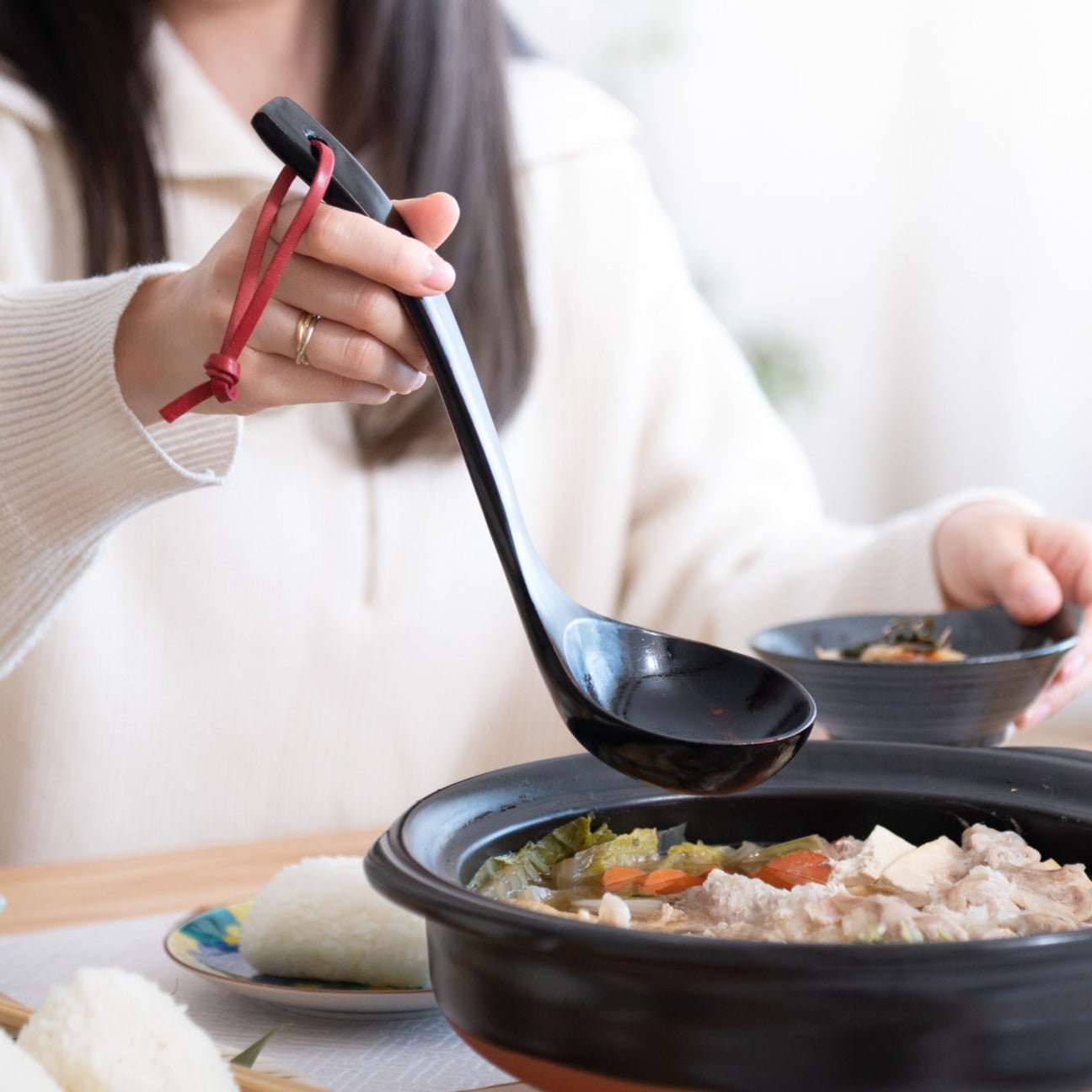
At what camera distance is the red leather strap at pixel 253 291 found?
0.64m

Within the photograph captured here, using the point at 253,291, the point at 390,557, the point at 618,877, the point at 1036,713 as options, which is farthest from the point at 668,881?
the point at 390,557

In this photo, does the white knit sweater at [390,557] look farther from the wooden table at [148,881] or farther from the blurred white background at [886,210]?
the blurred white background at [886,210]

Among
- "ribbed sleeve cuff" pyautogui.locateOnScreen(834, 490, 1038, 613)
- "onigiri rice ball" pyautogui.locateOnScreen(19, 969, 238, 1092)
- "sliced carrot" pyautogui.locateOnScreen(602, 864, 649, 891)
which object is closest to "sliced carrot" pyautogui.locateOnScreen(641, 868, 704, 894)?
"sliced carrot" pyautogui.locateOnScreen(602, 864, 649, 891)

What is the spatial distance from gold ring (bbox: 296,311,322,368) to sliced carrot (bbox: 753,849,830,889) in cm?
38

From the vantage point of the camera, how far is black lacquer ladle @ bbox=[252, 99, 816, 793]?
0.64 m

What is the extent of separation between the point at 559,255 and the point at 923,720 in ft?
3.30

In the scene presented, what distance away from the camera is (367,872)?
0.54 metres

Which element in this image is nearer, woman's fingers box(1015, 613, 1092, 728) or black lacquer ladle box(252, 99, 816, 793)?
black lacquer ladle box(252, 99, 816, 793)

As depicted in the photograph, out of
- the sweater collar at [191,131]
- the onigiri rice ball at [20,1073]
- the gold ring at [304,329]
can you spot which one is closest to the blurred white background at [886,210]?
the sweater collar at [191,131]

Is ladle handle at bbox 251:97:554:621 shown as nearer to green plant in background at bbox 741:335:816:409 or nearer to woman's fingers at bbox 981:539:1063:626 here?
woman's fingers at bbox 981:539:1063:626

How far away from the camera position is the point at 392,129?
63.3 inches

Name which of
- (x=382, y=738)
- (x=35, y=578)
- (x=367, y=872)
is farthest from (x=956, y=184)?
(x=367, y=872)

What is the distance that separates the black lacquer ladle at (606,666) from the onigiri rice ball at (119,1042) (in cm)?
25

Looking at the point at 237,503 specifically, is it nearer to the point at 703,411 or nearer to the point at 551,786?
the point at 703,411
